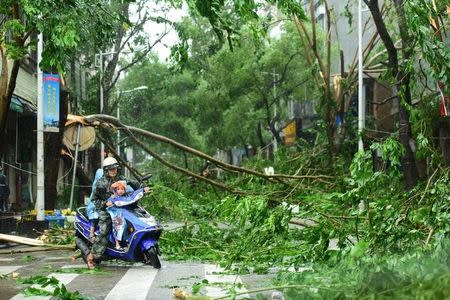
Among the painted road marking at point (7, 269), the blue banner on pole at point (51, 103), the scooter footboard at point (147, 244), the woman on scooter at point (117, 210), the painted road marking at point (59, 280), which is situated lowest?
the painted road marking at point (7, 269)

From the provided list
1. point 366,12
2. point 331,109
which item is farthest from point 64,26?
point 366,12

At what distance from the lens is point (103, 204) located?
35.0 feet

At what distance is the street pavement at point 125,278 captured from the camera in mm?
7982

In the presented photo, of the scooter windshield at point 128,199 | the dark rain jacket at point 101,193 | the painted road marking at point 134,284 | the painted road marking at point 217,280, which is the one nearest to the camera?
the painted road marking at point 217,280

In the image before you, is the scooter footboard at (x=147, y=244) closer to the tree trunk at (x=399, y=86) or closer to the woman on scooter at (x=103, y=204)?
the woman on scooter at (x=103, y=204)

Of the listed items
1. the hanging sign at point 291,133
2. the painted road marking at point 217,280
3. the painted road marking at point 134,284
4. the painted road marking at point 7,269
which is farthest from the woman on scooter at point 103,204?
the hanging sign at point 291,133

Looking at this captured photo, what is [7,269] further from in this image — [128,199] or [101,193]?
[128,199]

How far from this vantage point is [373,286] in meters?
4.94

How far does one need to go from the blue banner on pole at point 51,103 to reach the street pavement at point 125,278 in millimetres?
4436

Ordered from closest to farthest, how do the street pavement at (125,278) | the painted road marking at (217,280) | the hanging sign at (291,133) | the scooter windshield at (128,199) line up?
the painted road marking at (217,280) < the street pavement at (125,278) < the scooter windshield at (128,199) < the hanging sign at (291,133)

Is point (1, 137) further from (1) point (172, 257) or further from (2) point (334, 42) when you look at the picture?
(2) point (334, 42)

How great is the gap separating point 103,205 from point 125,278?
165cm

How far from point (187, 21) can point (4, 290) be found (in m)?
31.6

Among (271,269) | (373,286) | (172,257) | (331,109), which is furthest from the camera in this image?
(331,109)
